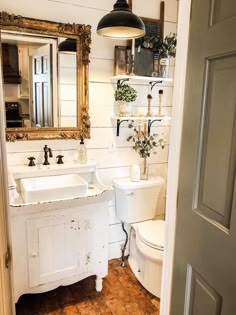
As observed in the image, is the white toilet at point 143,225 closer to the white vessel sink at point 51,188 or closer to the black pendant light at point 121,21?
the white vessel sink at point 51,188

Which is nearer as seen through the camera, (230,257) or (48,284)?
(230,257)

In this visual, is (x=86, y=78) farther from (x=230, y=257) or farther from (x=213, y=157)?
(x=230, y=257)

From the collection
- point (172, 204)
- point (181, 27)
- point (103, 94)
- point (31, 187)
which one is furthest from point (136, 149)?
point (181, 27)

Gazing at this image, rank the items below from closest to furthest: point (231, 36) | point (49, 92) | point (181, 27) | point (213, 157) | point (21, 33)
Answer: point (231, 36) → point (213, 157) → point (181, 27) → point (21, 33) → point (49, 92)

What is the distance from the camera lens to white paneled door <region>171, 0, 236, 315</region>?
92cm

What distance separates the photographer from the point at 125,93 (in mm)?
2318

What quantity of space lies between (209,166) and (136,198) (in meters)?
1.43

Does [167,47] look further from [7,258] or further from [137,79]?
[7,258]

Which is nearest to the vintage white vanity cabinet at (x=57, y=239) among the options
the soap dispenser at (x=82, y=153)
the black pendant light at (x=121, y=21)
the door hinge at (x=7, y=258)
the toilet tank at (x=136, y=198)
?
the soap dispenser at (x=82, y=153)

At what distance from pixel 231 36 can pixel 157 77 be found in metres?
1.54

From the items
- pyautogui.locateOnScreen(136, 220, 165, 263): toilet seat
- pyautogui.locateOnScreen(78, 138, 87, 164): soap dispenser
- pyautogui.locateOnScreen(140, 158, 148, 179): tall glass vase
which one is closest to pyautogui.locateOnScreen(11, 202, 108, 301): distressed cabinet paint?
pyautogui.locateOnScreen(136, 220, 165, 263): toilet seat

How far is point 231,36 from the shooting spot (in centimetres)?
89

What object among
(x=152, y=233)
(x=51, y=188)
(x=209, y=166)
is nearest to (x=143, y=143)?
(x=152, y=233)

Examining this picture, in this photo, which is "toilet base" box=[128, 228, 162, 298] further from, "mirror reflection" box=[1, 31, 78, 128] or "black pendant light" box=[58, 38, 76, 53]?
"black pendant light" box=[58, 38, 76, 53]
